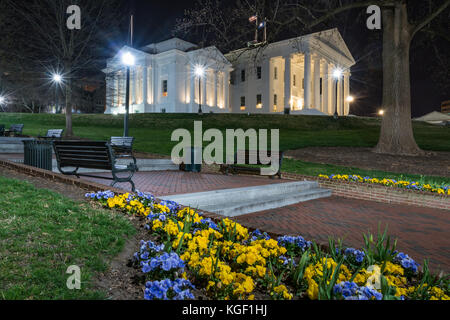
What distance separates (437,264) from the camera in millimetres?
3633

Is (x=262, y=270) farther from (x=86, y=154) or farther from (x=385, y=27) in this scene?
(x=385, y=27)

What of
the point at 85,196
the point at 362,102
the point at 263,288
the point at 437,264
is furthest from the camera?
the point at 362,102

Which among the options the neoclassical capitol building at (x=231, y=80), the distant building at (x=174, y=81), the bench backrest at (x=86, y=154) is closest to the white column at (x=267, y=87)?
the neoclassical capitol building at (x=231, y=80)

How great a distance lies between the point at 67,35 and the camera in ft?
66.1

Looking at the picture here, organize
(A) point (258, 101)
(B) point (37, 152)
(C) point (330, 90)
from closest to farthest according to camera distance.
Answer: (B) point (37, 152) → (A) point (258, 101) → (C) point (330, 90)

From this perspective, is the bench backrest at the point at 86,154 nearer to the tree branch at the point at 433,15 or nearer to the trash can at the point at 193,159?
the trash can at the point at 193,159

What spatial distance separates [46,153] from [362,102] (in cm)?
7667

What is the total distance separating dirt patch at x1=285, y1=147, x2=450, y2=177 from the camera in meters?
10.7

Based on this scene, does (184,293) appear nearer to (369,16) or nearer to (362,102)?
(369,16)

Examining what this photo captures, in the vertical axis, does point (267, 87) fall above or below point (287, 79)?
below

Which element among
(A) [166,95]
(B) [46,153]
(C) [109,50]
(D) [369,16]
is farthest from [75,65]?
(A) [166,95]

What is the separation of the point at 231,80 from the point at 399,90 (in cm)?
4034

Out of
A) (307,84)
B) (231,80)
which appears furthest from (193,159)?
(231,80)

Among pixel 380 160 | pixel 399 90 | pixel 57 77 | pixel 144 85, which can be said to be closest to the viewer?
pixel 380 160
